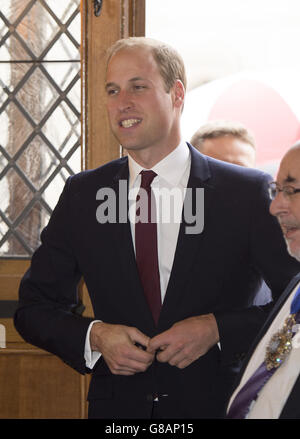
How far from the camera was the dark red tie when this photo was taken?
1561 millimetres

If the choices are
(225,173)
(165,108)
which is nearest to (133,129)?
(165,108)

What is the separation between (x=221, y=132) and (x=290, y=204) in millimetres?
1079

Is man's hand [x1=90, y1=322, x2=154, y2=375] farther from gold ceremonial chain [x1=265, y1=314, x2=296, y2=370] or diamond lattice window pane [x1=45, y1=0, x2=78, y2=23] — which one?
diamond lattice window pane [x1=45, y1=0, x2=78, y2=23]

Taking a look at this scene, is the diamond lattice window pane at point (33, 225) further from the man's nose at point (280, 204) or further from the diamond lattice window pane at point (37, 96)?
the man's nose at point (280, 204)

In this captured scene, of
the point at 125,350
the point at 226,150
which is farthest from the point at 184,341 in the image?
the point at 226,150

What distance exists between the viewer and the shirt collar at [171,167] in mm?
1632

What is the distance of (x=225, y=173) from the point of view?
164 cm

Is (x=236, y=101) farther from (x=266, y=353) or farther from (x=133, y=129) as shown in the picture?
(x=266, y=353)

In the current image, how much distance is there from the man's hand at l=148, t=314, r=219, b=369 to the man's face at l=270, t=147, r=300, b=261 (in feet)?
0.96

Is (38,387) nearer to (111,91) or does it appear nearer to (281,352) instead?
(111,91)

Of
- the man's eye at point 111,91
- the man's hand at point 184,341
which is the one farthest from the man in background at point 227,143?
the man's hand at point 184,341

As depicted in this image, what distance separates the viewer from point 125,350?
57.0 inches

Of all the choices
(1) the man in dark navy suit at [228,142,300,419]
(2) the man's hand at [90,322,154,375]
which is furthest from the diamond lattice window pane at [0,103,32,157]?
(1) the man in dark navy suit at [228,142,300,419]
